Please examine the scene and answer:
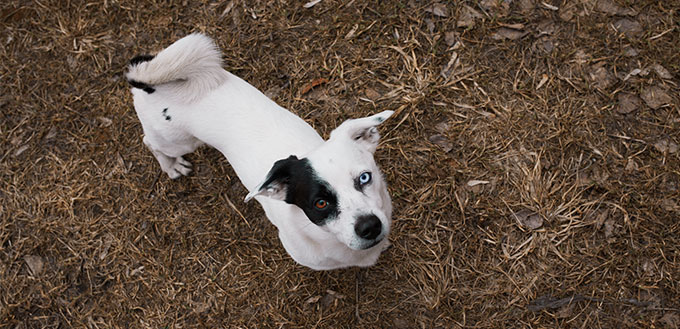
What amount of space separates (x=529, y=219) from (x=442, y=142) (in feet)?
3.11

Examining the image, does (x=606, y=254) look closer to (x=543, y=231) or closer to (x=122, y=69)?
(x=543, y=231)

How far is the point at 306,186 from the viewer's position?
2660 mm

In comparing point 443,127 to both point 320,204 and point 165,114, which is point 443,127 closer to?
point 320,204

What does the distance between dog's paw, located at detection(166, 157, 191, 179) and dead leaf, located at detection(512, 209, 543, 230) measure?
113 inches

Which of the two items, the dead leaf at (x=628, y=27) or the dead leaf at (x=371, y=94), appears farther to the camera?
the dead leaf at (x=371, y=94)

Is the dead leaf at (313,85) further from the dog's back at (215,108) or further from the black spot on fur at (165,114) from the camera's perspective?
the black spot on fur at (165,114)

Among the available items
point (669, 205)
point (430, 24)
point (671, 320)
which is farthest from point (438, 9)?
point (671, 320)

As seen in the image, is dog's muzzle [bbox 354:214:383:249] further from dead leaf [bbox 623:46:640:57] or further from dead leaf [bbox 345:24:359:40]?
dead leaf [bbox 623:46:640:57]

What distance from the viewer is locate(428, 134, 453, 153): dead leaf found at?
4.15 meters

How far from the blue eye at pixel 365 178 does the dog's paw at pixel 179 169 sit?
2253 millimetres

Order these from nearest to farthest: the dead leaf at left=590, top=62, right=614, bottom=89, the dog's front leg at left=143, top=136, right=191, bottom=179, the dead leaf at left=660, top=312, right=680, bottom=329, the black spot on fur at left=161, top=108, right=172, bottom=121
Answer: the black spot on fur at left=161, top=108, right=172, bottom=121 < the dead leaf at left=660, top=312, right=680, bottom=329 < the dead leaf at left=590, top=62, right=614, bottom=89 < the dog's front leg at left=143, top=136, right=191, bottom=179

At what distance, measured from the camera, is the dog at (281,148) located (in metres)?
2.65

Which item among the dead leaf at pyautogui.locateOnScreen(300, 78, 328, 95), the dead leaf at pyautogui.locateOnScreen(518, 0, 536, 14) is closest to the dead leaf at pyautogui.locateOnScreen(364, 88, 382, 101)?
the dead leaf at pyautogui.locateOnScreen(300, 78, 328, 95)

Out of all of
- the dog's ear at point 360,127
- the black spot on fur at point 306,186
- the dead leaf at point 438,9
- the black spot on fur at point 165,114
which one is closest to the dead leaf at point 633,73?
the dead leaf at point 438,9
